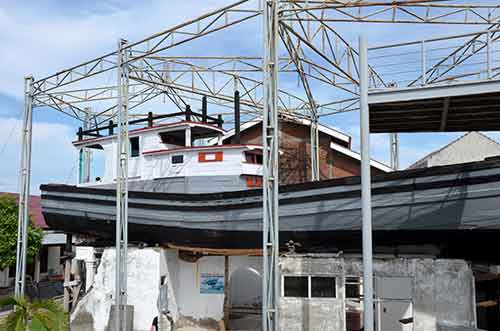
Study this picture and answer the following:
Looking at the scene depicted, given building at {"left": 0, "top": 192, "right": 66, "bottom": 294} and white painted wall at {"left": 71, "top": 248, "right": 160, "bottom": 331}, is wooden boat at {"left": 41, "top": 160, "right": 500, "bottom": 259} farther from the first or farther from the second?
building at {"left": 0, "top": 192, "right": 66, "bottom": 294}

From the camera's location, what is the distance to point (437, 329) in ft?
28.8

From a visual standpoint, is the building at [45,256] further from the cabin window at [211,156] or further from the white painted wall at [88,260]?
the cabin window at [211,156]

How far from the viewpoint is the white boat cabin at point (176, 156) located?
13.4 m

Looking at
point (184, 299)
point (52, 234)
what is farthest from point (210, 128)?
point (52, 234)

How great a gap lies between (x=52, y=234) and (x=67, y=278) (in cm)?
1132

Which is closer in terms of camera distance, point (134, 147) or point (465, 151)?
point (134, 147)

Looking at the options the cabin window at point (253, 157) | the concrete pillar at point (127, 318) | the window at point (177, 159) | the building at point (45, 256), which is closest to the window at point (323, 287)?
the cabin window at point (253, 157)

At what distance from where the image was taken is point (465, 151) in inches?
883

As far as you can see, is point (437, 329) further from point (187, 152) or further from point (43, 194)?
point (43, 194)

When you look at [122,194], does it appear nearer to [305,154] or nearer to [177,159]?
[177,159]

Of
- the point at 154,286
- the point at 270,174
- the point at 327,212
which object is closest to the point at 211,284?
the point at 154,286

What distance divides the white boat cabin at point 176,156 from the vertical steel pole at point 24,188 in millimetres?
2057

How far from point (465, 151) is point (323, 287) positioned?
1557 cm

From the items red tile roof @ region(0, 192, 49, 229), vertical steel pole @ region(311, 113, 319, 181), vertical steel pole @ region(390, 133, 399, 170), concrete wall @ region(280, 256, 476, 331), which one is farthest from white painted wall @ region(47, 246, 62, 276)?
concrete wall @ region(280, 256, 476, 331)
